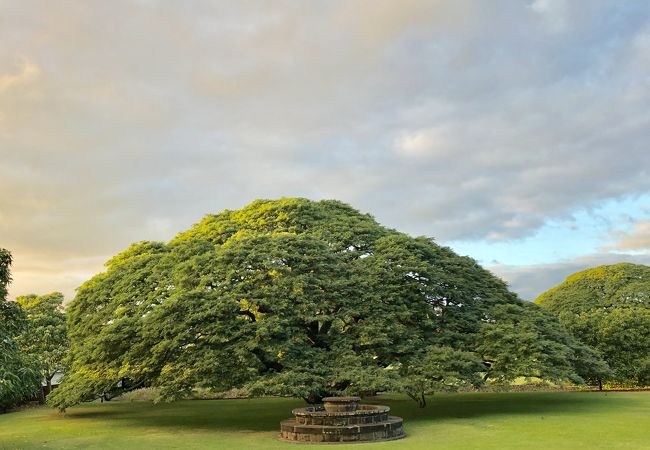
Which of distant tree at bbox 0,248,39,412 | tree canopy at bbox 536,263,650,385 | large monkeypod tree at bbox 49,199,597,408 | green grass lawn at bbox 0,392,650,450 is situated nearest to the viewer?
distant tree at bbox 0,248,39,412

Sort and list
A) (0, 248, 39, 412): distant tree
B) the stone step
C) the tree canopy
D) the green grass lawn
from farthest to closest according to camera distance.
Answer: the tree canopy, the stone step, the green grass lawn, (0, 248, 39, 412): distant tree

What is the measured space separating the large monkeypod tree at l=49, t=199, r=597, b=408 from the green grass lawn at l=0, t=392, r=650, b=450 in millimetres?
1411

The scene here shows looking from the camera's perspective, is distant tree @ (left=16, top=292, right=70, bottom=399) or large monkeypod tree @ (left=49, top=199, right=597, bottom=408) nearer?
large monkeypod tree @ (left=49, top=199, right=597, bottom=408)

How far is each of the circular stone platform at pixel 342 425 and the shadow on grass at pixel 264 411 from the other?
296 cm

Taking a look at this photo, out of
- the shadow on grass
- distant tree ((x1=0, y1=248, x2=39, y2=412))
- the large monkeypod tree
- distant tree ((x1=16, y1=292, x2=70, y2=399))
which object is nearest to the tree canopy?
the shadow on grass

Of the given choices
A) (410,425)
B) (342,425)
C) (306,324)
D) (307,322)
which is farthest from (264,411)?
(342,425)

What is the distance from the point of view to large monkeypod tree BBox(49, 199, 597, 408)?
60.2 ft

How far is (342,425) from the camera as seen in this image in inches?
610

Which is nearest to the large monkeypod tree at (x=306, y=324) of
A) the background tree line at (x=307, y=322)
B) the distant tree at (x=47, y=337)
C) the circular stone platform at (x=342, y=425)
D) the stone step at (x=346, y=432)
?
the background tree line at (x=307, y=322)

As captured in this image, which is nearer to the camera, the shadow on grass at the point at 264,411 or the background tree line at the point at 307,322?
the background tree line at the point at 307,322

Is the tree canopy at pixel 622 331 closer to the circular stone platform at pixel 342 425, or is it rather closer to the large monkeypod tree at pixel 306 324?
the large monkeypod tree at pixel 306 324

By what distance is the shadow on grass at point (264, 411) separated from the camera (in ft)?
65.9

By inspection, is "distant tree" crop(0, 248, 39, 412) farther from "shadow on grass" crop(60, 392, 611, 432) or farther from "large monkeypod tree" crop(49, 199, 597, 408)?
"shadow on grass" crop(60, 392, 611, 432)

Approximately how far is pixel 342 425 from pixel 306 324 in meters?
5.58
